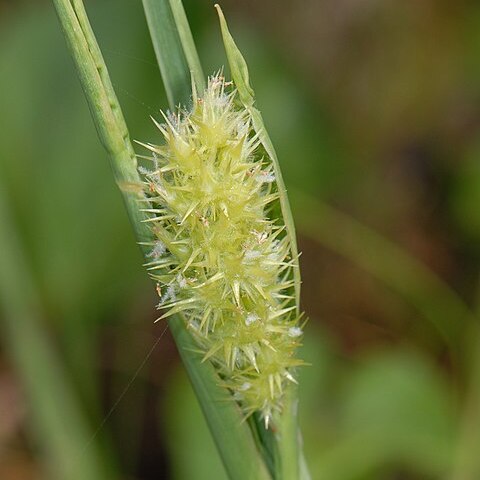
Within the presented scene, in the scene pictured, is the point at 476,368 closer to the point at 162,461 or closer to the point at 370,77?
the point at 162,461

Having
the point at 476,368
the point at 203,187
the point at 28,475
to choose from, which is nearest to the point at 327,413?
the point at 476,368

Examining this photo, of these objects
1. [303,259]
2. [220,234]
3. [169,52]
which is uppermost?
[169,52]

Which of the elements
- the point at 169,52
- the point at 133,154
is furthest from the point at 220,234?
the point at 169,52

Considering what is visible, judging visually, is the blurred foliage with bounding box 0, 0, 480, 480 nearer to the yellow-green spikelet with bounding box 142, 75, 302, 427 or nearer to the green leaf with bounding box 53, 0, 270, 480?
the green leaf with bounding box 53, 0, 270, 480

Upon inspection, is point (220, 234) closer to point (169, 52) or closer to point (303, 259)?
point (169, 52)

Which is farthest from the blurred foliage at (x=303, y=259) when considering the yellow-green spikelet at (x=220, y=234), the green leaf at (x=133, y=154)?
the yellow-green spikelet at (x=220, y=234)

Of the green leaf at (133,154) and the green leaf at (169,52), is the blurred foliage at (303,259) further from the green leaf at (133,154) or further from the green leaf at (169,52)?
the green leaf at (169,52)

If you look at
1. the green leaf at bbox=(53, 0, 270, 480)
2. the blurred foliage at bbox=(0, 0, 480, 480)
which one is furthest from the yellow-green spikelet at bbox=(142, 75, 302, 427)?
the blurred foliage at bbox=(0, 0, 480, 480)
